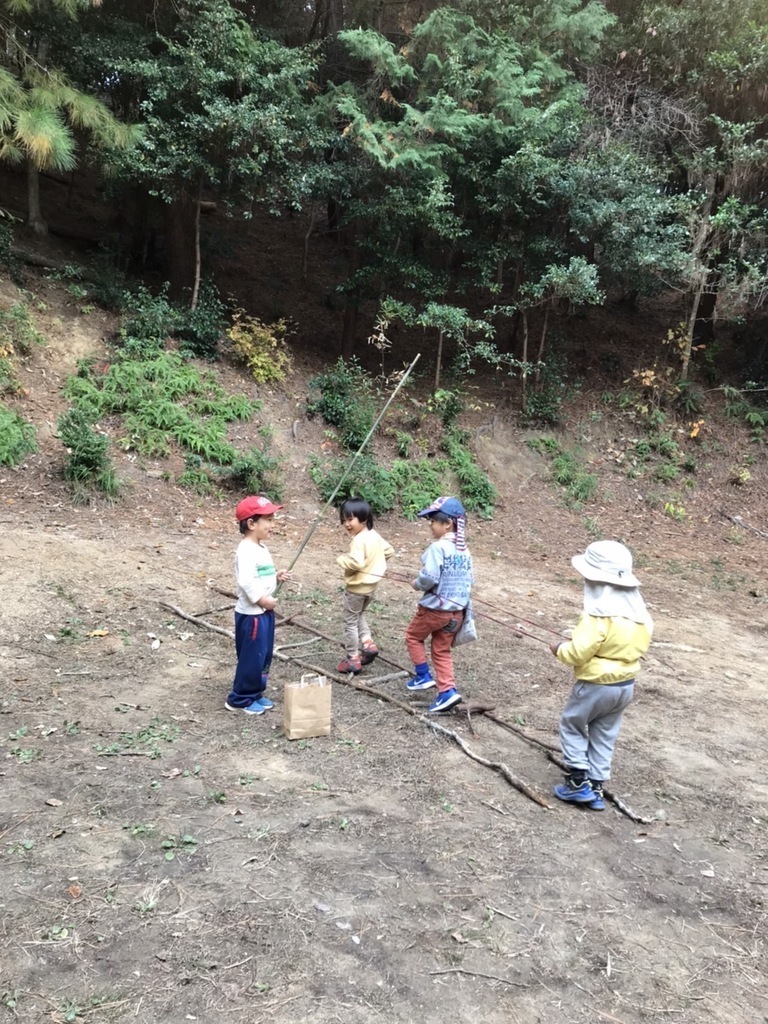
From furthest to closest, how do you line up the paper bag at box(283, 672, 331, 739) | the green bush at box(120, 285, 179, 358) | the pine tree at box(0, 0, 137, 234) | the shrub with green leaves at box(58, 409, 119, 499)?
the green bush at box(120, 285, 179, 358) → the pine tree at box(0, 0, 137, 234) → the shrub with green leaves at box(58, 409, 119, 499) → the paper bag at box(283, 672, 331, 739)

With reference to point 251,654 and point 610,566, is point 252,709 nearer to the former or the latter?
point 251,654

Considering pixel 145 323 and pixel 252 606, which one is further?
pixel 145 323

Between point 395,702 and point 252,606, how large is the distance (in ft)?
4.13

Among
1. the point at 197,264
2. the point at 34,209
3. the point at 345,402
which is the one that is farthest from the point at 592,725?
the point at 34,209

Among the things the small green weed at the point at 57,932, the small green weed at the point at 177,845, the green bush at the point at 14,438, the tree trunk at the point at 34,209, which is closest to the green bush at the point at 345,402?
the green bush at the point at 14,438

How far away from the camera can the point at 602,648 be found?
144 inches

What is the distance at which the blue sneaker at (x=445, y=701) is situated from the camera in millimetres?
4738

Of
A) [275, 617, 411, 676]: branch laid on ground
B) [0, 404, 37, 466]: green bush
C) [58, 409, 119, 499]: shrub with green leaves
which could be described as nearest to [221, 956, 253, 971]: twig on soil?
[275, 617, 411, 676]: branch laid on ground

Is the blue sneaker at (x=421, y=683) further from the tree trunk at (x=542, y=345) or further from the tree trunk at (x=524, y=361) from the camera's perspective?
the tree trunk at (x=542, y=345)

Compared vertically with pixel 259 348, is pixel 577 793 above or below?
below

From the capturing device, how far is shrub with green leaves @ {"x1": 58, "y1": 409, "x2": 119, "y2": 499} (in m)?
8.73

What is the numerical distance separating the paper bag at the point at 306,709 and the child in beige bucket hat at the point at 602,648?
1430mm

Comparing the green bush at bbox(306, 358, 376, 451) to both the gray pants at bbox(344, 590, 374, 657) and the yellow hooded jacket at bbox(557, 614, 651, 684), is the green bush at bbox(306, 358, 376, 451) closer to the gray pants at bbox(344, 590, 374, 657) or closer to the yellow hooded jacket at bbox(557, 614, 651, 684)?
the gray pants at bbox(344, 590, 374, 657)

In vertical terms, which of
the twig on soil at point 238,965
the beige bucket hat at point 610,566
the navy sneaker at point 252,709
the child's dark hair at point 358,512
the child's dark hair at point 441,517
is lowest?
the navy sneaker at point 252,709
